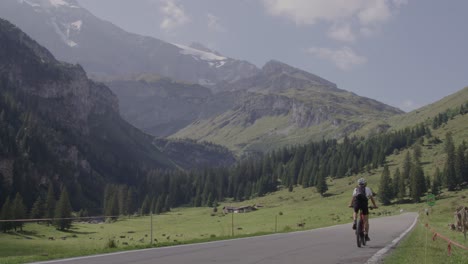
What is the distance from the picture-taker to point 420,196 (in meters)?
131

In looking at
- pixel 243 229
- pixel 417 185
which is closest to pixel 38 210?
pixel 243 229

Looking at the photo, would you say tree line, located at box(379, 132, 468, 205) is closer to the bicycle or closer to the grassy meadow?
the grassy meadow

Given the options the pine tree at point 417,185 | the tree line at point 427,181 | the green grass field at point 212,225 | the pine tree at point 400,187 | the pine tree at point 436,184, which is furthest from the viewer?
the pine tree at point 400,187

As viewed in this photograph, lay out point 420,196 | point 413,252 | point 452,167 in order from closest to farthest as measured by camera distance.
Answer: point 413,252
point 420,196
point 452,167

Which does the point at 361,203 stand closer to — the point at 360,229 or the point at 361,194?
the point at 361,194

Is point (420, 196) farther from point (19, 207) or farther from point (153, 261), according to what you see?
point (153, 261)

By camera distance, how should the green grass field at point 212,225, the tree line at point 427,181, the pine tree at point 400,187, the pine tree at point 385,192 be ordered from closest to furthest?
1. the green grass field at point 212,225
2. the tree line at point 427,181
3. the pine tree at point 400,187
4. the pine tree at point 385,192

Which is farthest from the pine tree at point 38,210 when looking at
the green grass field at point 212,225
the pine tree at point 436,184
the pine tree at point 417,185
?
the pine tree at point 436,184

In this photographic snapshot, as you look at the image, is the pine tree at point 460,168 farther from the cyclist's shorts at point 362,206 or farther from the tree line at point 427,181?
the cyclist's shorts at point 362,206

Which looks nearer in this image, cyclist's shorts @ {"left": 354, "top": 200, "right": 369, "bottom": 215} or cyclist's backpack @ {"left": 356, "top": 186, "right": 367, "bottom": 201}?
cyclist's shorts @ {"left": 354, "top": 200, "right": 369, "bottom": 215}

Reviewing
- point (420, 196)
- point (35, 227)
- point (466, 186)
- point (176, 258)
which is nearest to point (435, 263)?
point (176, 258)

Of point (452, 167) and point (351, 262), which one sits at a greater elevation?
point (452, 167)

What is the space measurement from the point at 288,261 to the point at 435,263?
16.9 ft

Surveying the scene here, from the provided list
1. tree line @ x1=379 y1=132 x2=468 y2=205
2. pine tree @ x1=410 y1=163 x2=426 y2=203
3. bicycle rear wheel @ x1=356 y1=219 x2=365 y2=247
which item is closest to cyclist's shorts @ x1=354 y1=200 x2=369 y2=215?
bicycle rear wheel @ x1=356 y1=219 x2=365 y2=247
